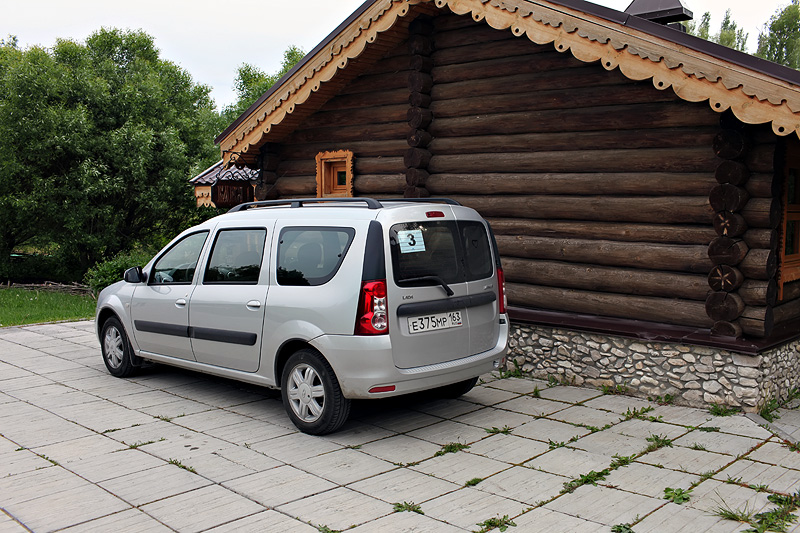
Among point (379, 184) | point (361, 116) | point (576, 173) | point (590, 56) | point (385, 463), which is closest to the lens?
point (385, 463)

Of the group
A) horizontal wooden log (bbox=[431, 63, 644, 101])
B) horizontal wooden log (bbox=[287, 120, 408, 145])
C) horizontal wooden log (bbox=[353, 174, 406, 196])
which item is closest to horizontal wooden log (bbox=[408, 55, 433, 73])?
horizontal wooden log (bbox=[431, 63, 644, 101])

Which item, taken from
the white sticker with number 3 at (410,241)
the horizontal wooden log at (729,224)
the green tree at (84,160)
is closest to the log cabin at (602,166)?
the horizontal wooden log at (729,224)

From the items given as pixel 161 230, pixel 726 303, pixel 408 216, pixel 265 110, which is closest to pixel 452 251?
pixel 408 216

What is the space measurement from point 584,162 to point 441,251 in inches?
103

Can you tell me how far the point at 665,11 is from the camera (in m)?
8.38

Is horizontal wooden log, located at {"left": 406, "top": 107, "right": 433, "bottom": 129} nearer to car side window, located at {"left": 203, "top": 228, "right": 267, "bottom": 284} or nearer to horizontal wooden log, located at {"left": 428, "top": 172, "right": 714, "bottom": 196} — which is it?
horizontal wooden log, located at {"left": 428, "top": 172, "right": 714, "bottom": 196}

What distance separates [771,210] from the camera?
250 inches

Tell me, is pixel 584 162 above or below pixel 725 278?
above

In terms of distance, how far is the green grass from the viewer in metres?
12.9

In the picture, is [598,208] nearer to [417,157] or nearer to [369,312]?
[417,157]

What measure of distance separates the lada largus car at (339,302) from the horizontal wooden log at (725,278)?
6.65 ft

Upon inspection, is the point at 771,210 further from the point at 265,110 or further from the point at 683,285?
the point at 265,110

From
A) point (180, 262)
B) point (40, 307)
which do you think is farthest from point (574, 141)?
point (40, 307)

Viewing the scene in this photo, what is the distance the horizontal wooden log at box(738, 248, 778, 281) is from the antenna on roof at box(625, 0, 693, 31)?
312 cm
